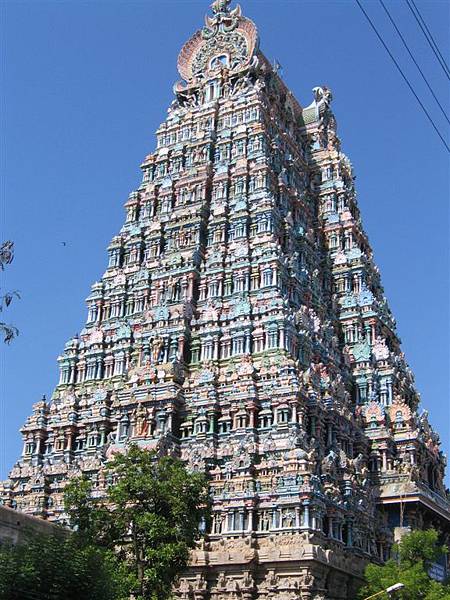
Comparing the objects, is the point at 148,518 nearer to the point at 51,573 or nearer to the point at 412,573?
the point at 51,573

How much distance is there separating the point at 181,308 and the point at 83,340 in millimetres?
6977

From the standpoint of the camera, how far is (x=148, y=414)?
143 feet

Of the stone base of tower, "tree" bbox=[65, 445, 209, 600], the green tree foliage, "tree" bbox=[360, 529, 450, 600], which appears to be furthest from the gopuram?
the green tree foliage

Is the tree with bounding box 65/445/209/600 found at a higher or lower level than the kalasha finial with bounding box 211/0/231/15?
lower

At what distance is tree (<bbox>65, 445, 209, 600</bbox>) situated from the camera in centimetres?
2953

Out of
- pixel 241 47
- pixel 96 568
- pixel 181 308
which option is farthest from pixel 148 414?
pixel 241 47

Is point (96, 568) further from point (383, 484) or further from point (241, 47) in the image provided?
point (241, 47)

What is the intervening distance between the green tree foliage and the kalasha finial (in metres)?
47.9

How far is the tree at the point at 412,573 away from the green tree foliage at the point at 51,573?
14.6m

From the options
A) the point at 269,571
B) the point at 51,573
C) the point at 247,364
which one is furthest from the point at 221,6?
the point at 51,573

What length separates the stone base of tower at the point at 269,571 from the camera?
35500 millimetres

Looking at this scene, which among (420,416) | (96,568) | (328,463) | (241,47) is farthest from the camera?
(241,47)

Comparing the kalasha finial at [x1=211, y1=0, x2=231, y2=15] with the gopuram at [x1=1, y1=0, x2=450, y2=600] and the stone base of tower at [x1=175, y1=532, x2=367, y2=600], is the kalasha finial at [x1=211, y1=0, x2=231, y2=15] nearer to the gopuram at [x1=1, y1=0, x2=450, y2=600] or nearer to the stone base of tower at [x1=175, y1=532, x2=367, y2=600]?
the gopuram at [x1=1, y1=0, x2=450, y2=600]

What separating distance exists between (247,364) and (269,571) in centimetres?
1071
